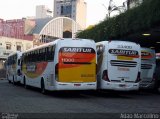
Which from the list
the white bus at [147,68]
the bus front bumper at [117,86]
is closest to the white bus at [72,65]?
the bus front bumper at [117,86]

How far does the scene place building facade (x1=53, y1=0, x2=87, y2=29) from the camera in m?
160

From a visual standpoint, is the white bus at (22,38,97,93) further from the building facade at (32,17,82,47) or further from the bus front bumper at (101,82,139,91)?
the building facade at (32,17,82,47)

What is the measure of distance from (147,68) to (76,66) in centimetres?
637

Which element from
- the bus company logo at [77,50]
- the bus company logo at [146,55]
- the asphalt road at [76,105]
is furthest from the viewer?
the bus company logo at [146,55]

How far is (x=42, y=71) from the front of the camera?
82.3 feet

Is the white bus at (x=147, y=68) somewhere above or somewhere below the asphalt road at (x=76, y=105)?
above

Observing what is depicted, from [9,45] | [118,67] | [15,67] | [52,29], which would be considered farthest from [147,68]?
[52,29]

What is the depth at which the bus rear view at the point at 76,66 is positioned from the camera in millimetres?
21641

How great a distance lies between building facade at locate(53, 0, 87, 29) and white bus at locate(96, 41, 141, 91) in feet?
447

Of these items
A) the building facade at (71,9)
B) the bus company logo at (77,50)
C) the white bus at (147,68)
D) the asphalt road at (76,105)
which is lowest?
the asphalt road at (76,105)

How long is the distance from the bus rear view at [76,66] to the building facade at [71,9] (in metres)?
137

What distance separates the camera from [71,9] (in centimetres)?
16462

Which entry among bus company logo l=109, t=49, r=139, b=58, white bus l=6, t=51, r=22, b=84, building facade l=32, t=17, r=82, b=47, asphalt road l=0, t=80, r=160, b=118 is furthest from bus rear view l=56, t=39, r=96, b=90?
building facade l=32, t=17, r=82, b=47

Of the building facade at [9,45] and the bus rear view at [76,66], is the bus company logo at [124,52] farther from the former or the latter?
the building facade at [9,45]
